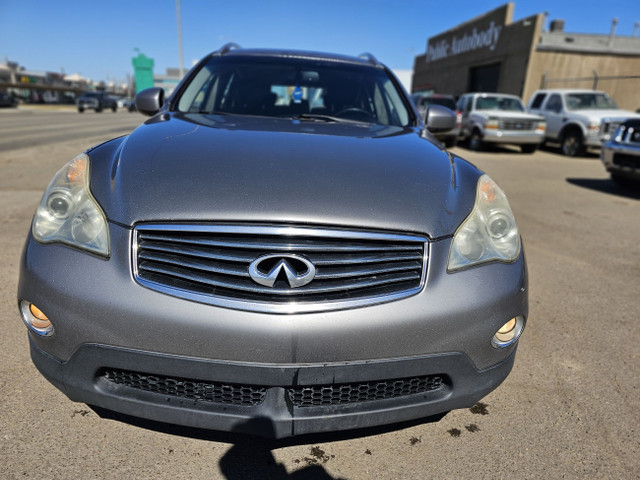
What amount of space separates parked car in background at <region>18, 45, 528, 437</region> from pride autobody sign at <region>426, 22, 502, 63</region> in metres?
25.8

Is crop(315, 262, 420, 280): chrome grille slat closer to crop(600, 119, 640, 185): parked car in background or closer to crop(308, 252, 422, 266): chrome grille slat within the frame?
crop(308, 252, 422, 266): chrome grille slat

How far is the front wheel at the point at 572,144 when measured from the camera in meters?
12.4

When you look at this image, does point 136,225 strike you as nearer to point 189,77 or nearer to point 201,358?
point 201,358

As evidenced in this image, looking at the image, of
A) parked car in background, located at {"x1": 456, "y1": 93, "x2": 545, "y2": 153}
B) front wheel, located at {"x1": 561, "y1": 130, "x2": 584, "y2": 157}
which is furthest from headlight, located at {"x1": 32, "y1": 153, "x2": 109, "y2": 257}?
front wheel, located at {"x1": 561, "y1": 130, "x2": 584, "y2": 157}

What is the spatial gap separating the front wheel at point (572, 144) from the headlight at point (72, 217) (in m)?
13.5

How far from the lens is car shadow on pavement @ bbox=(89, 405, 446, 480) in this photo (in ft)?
5.30

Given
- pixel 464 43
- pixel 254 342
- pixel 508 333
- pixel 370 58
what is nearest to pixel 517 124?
pixel 370 58

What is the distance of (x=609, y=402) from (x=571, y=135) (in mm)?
12633

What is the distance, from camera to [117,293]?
1.41 m

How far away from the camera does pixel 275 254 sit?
145 centimetres

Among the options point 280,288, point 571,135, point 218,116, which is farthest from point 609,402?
point 571,135

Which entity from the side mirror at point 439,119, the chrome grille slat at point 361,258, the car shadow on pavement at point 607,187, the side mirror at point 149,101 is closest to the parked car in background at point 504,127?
the car shadow on pavement at point 607,187

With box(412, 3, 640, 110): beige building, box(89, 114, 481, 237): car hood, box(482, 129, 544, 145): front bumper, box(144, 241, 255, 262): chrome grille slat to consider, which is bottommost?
box(482, 129, 544, 145): front bumper

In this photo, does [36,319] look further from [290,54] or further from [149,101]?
[290,54]
